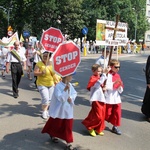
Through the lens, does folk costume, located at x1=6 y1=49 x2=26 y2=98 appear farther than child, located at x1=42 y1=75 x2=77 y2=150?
Yes

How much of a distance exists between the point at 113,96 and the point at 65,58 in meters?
1.53

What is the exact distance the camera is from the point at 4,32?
45312mm

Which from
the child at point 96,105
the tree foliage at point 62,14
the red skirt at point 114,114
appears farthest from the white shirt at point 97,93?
the tree foliage at point 62,14

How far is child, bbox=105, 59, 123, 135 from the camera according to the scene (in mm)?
5730

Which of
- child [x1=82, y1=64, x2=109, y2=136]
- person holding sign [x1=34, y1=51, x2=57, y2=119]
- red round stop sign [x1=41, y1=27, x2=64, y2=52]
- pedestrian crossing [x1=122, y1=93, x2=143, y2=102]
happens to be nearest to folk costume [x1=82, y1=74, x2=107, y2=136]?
child [x1=82, y1=64, x2=109, y2=136]

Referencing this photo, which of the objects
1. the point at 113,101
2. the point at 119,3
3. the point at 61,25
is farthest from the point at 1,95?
the point at 119,3

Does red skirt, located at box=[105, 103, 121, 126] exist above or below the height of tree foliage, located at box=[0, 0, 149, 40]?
below

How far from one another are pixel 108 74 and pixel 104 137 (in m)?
1.24

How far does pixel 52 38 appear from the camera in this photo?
6695 millimetres

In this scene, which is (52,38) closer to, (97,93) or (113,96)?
(97,93)

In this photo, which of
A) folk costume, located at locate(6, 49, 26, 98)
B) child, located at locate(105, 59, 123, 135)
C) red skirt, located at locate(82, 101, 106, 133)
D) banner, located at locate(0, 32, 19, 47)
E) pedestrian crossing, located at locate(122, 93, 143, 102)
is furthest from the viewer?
banner, located at locate(0, 32, 19, 47)

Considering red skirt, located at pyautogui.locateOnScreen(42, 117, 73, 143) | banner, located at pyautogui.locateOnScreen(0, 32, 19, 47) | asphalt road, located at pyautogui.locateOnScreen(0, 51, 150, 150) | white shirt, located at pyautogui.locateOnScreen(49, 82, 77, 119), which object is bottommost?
asphalt road, located at pyautogui.locateOnScreen(0, 51, 150, 150)

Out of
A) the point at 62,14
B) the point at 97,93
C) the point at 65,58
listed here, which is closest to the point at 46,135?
the point at 97,93

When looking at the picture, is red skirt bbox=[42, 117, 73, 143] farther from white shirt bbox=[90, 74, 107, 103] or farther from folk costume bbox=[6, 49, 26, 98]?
folk costume bbox=[6, 49, 26, 98]
